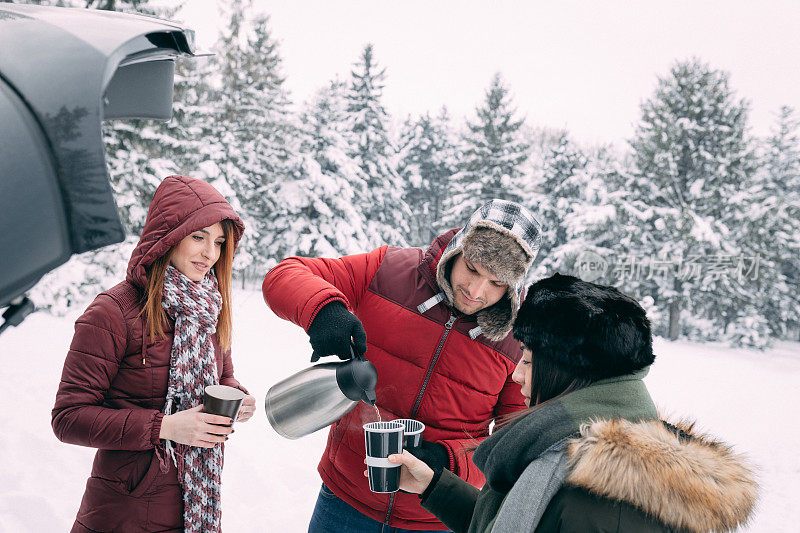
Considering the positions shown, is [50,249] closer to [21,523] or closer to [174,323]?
[174,323]

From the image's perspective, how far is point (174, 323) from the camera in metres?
2.10

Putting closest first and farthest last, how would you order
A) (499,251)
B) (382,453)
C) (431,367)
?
(382,453) < (499,251) < (431,367)

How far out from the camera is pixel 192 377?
2.07m

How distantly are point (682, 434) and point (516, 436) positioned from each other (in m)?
0.46

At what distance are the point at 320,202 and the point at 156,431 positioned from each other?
58.7ft

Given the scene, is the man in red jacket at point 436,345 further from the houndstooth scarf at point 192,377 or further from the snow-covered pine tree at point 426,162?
the snow-covered pine tree at point 426,162

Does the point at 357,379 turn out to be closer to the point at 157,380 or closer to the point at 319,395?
the point at 319,395

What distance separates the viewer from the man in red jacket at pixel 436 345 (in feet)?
6.69

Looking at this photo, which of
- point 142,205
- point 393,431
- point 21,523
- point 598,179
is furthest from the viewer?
point 598,179

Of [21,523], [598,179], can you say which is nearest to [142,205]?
[21,523]

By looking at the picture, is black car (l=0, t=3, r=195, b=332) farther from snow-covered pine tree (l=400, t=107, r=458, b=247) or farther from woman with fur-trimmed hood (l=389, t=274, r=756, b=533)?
snow-covered pine tree (l=400, t=107, r=458, b=247)

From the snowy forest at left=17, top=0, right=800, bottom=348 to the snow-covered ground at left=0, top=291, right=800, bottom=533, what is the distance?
245 inches

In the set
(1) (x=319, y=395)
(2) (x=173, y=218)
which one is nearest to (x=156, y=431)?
(1) (x=319, y=395)

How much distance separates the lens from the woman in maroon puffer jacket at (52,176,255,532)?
181cm
